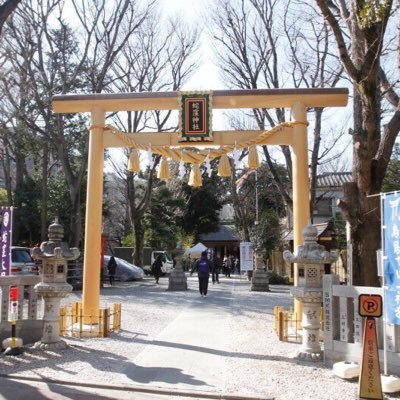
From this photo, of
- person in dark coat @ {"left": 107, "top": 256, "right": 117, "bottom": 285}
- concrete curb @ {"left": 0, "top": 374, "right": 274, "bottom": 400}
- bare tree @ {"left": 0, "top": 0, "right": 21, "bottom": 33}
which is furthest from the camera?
person in dark coat @ {"left": 107, "top": 256, "right": 117, "bottom": 285}

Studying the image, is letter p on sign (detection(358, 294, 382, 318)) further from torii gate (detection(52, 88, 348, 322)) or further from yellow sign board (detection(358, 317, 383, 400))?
torii gate (detection(52, 88, 348, 322))

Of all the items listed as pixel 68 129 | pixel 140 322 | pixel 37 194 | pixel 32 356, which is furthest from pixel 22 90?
pixel 32 356

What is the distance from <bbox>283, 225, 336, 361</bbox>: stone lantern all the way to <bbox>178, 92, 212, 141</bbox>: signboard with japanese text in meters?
3.53

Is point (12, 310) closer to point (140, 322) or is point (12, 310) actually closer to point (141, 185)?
point (140, 322)

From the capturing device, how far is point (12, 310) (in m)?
8.41

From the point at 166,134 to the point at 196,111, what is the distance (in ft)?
2.89

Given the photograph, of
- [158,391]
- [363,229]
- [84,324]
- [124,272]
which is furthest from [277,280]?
[158,391]

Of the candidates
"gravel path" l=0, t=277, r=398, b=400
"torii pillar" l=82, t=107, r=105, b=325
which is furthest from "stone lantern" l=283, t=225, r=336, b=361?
"torii pillar" l=82, t=107, r=105, b=325

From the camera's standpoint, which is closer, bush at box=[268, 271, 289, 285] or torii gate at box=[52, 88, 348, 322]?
torii gate at box=[52, 88, 348, 322]

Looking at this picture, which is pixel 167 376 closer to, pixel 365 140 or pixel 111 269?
pixel 365 140

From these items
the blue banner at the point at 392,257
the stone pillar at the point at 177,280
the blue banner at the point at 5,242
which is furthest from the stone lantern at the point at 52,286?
the stone pillar at the point at 177,280

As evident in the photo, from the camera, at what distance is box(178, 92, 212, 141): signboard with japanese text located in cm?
998

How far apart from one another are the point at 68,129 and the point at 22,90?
4622mm

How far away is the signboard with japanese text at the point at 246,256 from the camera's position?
23719 mm
